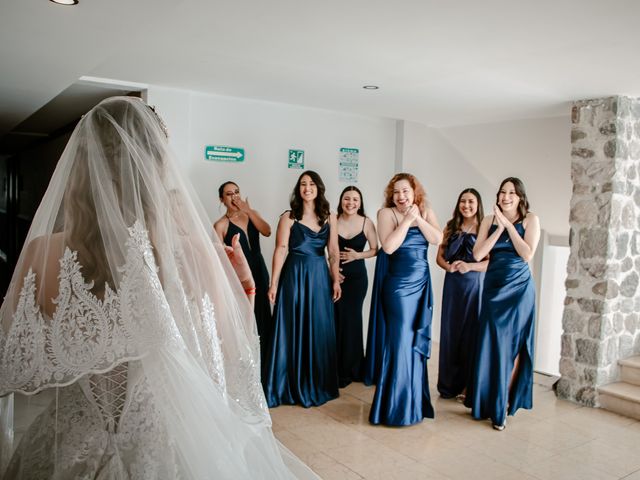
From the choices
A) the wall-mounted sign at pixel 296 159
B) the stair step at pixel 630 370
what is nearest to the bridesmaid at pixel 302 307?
the wall-mounted sign at pixel 296 159

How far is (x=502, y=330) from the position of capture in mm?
3812

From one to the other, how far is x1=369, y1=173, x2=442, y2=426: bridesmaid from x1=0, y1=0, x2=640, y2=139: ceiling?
3.08ft

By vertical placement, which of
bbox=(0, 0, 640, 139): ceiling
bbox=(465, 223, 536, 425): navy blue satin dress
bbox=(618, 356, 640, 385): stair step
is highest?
bbox=(0, 0, 640, 139): ceiling

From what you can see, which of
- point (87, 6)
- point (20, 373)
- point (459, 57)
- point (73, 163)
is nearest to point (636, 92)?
point (459, 57)

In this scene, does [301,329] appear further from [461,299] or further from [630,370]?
[630,370]

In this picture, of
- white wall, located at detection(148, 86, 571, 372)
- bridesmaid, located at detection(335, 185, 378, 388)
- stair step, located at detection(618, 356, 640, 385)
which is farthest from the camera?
white wall, located at detection(148, 86, 571, 372)

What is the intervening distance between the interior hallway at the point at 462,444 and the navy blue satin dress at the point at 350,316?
0.42 metres

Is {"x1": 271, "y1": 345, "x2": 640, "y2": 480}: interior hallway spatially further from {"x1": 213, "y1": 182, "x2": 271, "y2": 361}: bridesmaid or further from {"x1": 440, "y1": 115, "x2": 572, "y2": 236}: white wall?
{"x1": 440, "y1": 115, "x2": 572, "y2": 236}: white wall

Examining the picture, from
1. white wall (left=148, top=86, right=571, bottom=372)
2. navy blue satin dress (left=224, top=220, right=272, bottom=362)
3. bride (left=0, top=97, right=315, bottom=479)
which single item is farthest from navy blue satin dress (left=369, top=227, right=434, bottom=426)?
bride (left=0, top=97, right=315, bottom=479)

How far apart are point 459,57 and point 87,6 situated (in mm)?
2082

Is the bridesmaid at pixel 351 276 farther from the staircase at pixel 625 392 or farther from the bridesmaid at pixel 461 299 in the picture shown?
the staircase at pixel 625 392

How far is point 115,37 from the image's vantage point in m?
2.60

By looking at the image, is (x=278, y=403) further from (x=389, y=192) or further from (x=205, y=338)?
(x=205, y=338)

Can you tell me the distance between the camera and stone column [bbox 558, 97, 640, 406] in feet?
13.8
